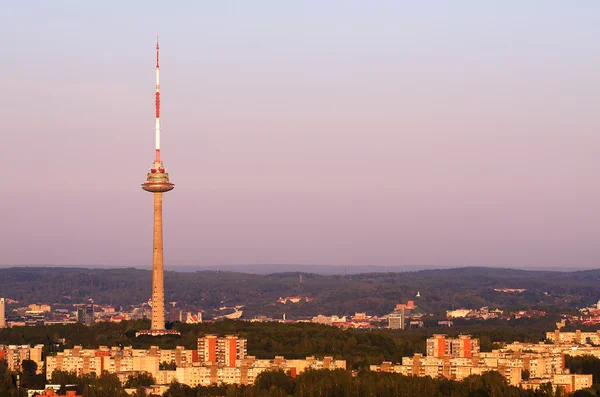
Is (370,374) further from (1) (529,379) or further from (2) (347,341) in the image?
(2) (347,341)

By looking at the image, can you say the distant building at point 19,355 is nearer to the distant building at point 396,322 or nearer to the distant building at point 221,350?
the distant building at point 221,350

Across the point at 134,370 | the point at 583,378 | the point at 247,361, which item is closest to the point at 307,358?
the point at 247,361

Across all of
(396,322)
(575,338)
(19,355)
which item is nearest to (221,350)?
(19,355)

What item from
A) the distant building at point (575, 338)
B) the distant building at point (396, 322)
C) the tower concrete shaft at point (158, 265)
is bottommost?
the distant building at point (575, 338)

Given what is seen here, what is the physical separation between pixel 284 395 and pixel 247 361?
14.9 m

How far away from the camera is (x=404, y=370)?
104m

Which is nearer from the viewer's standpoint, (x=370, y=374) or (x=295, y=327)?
(x=370, y=374)

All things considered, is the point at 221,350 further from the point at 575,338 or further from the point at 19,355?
the point at 575,338

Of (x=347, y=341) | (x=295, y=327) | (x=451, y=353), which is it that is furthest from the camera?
(x=295, y=327)

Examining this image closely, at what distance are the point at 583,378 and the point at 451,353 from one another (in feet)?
48.7

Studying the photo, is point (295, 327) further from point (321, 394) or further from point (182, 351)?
point (321, 394)

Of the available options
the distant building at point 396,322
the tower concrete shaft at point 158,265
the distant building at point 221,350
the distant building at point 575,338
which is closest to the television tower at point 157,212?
the tower concrete shaft at point 158,265

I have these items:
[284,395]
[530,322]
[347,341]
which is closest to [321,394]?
[284,395]

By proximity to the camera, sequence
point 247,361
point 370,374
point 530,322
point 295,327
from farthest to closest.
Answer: point 530,322 → point 295,327 → point 247,361 → point 370,374
